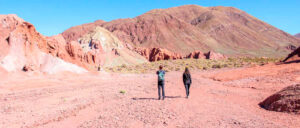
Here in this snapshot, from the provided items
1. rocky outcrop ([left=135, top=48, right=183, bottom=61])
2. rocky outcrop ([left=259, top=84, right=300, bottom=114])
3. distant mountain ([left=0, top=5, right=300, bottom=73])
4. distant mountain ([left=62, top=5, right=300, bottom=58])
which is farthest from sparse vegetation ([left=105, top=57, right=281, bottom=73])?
distant mountain ([left=62, top=5, right=300, bottom=58])

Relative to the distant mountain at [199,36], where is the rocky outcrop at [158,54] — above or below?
below

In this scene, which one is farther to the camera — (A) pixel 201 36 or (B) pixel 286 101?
(A) pixel 201 36

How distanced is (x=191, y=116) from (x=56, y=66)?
17.3 metres

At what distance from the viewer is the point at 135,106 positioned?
7.46m

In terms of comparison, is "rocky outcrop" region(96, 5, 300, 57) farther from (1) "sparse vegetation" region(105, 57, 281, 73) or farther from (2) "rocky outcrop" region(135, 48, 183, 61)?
(1) "sparse vegetation" region(105, 57, 281, 73)

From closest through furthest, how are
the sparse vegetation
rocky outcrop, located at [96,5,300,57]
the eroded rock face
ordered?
the eroded rock face
the sparse vegetation
rocky outcrop, located at [96,5,300,57]

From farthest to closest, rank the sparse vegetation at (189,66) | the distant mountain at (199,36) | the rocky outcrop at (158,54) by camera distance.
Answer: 1. the distant mountain at (199,36)
2. the rocky outcrop at (158,54)
3. the sparse vegetation at (189,66)

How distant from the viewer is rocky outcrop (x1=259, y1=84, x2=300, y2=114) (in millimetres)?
6484

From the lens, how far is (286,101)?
682 centimetres

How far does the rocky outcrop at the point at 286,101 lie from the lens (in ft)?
21.3

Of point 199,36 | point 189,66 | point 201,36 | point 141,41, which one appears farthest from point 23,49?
Result: point 201,36

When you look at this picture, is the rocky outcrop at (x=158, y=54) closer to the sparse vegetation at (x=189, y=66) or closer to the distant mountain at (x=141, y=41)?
the distant mountain at (x=141, y=41)

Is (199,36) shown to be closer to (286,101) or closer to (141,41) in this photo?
(141,41)

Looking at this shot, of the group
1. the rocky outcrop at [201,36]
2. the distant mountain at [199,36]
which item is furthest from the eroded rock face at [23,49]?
the rocky outcrop at [201,36]
